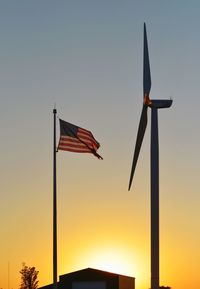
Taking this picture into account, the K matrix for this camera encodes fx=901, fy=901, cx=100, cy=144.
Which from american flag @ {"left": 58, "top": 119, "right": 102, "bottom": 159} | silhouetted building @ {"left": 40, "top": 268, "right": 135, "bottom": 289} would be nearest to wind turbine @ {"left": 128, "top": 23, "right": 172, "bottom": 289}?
american flag @ {"left": 58, "top": 119, "right": 102, "bottom": 159}

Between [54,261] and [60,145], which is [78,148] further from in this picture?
[54,261]

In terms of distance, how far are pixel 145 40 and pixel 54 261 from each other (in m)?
17.5

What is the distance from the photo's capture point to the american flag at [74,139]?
60.6 metres

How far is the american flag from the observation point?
60625 mm

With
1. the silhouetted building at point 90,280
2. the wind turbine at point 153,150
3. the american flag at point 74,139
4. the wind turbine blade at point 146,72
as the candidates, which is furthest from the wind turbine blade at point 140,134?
the silhouetted building at point 90,280

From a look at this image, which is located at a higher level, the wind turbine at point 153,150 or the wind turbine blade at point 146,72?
A: the wind turbine blade at point 146,72

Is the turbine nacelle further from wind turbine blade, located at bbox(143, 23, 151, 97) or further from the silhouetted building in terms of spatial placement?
the silhouetted building

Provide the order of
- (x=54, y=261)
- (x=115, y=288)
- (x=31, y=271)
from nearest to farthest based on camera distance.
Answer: (x=54, y=261)
(x=115, y=288)
(x=31, y=271)

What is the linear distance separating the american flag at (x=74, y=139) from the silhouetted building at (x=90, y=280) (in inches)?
2125

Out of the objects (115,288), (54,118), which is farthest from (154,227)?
(115,288)

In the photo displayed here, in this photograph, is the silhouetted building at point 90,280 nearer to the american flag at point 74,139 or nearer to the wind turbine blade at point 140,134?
the american flag at point 74,139

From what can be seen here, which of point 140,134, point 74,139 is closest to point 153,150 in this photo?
point 140,134

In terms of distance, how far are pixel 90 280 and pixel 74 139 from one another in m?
55.4

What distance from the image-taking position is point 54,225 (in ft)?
187
